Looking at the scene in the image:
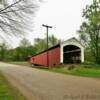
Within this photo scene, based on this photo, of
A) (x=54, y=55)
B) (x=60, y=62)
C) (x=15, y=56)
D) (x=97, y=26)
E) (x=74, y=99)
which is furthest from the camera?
(x=15, y=56)

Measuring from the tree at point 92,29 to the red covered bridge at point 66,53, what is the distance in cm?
615

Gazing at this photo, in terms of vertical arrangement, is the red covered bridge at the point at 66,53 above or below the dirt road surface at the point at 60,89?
above

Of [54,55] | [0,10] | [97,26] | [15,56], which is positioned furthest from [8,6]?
[15,56]

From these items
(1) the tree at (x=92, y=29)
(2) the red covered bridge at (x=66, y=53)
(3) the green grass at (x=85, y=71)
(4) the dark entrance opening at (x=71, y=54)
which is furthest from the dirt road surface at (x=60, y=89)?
(1) the tree at (x=92, y=29)

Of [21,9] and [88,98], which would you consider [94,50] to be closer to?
[21,9]

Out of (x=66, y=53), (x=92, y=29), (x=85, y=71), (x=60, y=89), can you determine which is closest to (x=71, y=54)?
(x=66, y=53)

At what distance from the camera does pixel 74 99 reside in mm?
9273

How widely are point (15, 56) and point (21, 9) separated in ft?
265

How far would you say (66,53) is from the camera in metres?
41.3

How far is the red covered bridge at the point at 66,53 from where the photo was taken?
35.8m

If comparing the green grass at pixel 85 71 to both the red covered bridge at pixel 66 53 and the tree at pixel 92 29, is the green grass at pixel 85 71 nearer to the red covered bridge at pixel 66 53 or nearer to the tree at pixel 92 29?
the red covered bridge at pixel 66 53

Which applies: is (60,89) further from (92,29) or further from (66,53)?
(92,29)

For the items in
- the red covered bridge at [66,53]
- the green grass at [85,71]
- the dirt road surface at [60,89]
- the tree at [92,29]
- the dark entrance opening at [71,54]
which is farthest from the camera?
the tree at [92,29]

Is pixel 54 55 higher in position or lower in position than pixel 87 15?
lower
